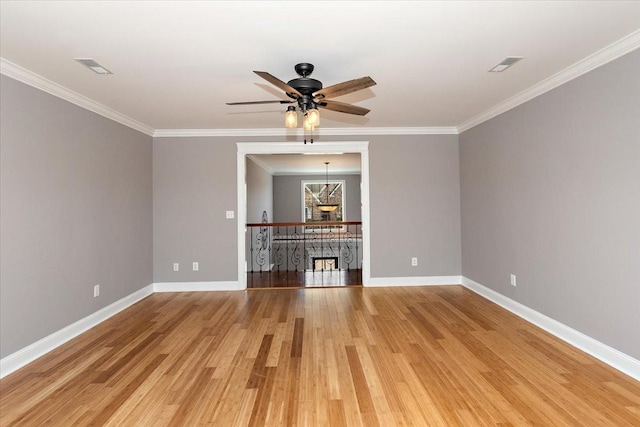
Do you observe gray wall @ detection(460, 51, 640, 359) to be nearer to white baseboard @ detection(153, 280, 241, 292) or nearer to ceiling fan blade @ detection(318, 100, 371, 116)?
ceiling fan blade @ detection(318, 100, 371, 116)

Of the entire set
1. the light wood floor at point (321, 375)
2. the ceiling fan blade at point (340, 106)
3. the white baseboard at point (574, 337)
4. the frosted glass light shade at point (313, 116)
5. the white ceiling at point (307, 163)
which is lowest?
the light wood floor at point (321, 375)

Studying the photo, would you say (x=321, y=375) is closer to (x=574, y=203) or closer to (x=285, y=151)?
(x=574, y=203)

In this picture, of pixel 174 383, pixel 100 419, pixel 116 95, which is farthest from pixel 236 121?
pixel 100 419

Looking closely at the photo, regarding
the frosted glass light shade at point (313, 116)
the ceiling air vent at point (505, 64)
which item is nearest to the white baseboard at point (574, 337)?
the ceiling air vent at point (505, 64)

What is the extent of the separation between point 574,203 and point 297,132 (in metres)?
3.56

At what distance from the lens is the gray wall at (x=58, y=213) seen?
272 centimetres

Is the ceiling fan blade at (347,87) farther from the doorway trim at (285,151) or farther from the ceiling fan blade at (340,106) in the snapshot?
the doorway trim at (285,151)

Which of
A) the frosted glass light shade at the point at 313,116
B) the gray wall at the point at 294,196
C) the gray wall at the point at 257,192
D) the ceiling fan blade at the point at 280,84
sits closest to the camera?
the ceiling fan blade at the point at 280,84

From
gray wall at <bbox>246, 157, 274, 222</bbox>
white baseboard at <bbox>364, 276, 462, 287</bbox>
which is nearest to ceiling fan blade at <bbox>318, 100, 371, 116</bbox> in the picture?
white baseboard at <bbox>364, 276, 462, 287</bbox>

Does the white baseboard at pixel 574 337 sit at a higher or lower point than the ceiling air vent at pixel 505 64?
lower

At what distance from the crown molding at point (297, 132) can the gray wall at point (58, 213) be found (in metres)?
0.68

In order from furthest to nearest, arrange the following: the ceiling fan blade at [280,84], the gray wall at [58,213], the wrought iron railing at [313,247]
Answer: the wrought iron railing at [313,247] < the gray wall at [58,213] < the ceiling fan blade at [280,84]

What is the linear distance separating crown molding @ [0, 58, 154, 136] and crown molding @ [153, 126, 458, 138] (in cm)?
62

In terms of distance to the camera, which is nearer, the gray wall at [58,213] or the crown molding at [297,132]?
the gray wall at [58,213]
